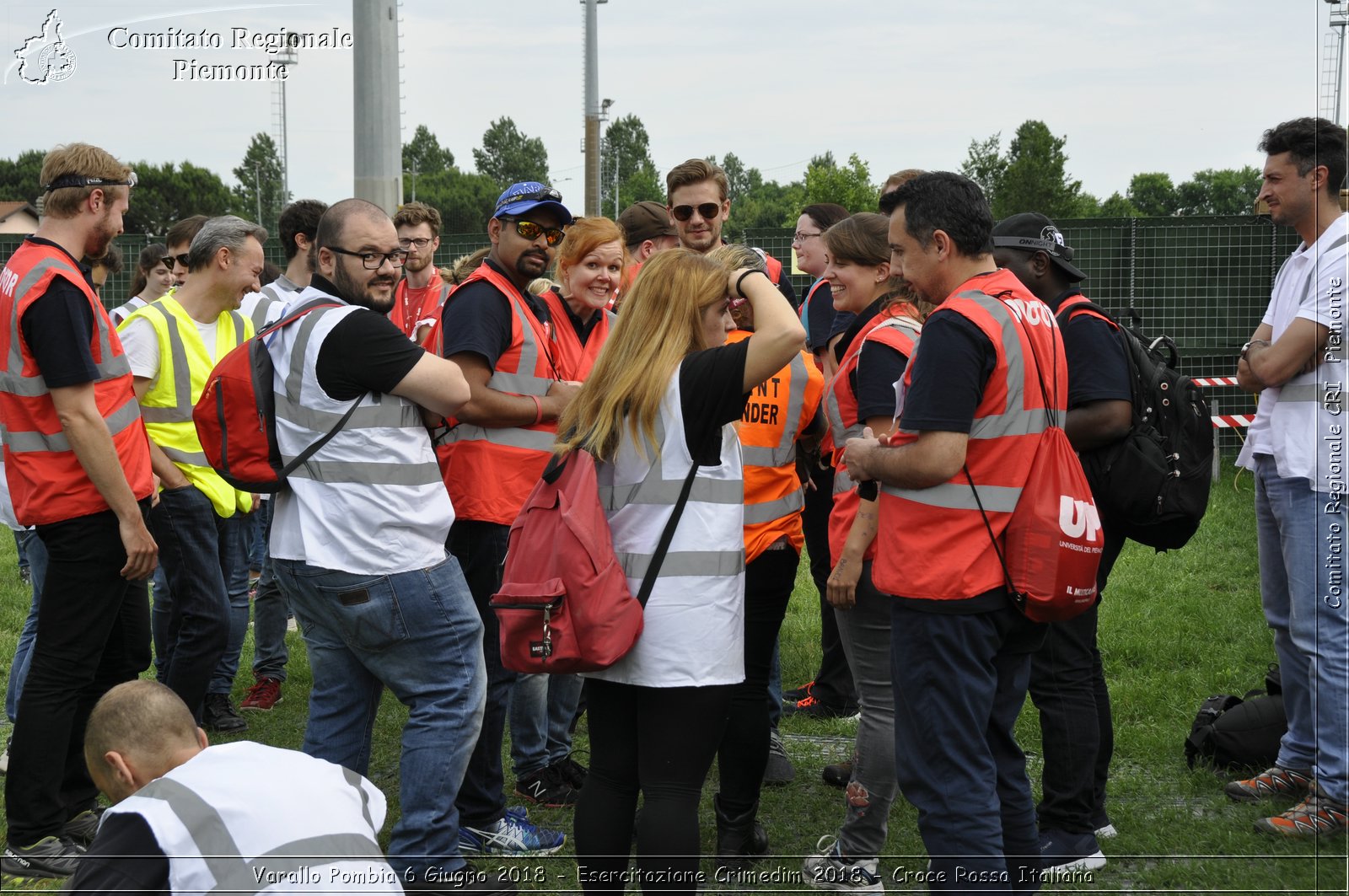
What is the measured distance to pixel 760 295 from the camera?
305 cm

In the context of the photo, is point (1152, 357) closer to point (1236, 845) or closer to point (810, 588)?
point (1236, 845)

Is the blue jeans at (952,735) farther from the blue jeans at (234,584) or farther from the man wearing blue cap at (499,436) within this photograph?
the blue jeans at (234,584)

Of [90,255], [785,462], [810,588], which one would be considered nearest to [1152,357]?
[785,462]

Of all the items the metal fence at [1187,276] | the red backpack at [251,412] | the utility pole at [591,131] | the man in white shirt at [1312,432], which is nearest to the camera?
the red backpack at [251,412]

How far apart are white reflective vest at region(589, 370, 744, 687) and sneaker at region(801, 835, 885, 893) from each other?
45.3 inches

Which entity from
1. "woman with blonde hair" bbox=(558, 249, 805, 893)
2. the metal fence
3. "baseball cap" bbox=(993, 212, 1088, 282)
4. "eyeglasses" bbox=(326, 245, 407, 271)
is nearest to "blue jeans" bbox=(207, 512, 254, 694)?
"eyeglasses" bbox=(326, 245, 407, 271)

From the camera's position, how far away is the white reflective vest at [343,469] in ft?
11.0

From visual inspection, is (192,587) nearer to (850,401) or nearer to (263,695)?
(263,695)

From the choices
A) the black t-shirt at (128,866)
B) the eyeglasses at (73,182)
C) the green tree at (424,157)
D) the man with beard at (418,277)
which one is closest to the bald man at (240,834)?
the black t-shirt at (128,866)

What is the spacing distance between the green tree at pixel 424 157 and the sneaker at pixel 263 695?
6225 centimetres

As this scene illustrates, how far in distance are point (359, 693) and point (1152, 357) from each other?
9.76 feet

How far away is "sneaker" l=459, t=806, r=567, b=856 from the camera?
407cm

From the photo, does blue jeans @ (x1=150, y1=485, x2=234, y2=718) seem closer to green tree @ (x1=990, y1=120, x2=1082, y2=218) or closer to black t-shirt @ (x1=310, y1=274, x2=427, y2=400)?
black t-shirt @ (x1=310, y1=274, x2=427, y2=400)

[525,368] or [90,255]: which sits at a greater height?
[90,255]
